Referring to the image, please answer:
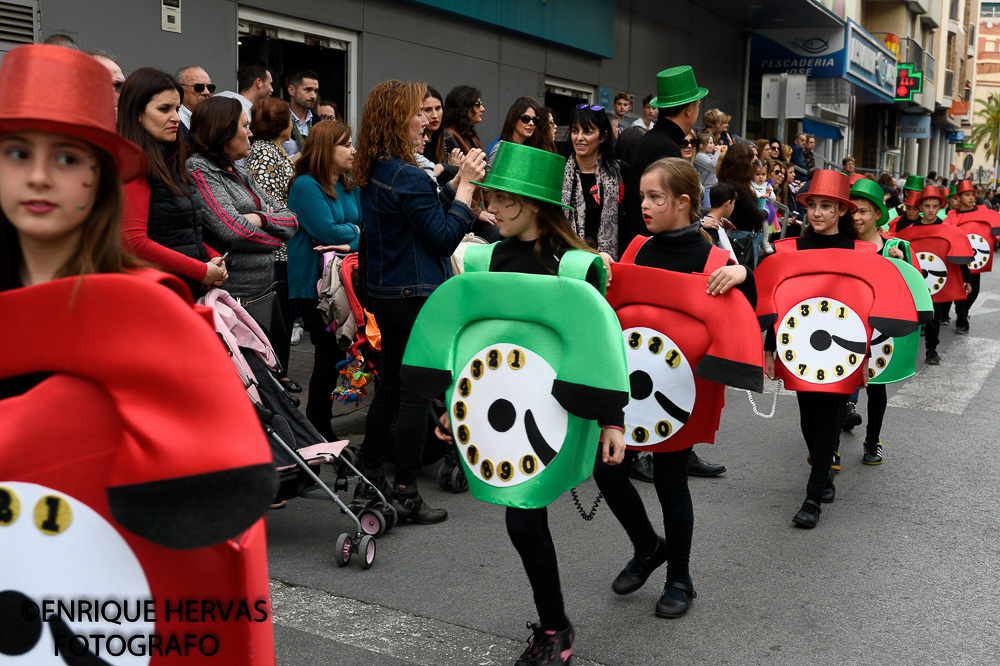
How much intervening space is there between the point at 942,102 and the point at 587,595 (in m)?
55.5

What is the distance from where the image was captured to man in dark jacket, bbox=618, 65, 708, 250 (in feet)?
18.6

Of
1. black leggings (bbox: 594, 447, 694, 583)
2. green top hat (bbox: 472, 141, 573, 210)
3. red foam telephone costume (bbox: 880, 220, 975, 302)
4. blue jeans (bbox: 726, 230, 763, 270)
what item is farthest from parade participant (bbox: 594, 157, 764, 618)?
red foam telephone costume (bbox: 880, 220, 975, 302)

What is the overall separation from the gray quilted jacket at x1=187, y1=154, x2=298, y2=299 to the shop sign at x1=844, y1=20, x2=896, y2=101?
81.1 ft

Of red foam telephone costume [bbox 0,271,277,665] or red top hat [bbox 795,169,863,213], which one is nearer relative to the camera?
red foam telephone costume [bbox 0,271,277,665]

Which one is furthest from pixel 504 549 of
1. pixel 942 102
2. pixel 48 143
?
pixel 942 102

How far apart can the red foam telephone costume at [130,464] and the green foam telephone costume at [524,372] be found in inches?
52.5

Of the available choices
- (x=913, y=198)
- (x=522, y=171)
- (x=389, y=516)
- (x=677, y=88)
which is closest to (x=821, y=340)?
(x=677, y=88)

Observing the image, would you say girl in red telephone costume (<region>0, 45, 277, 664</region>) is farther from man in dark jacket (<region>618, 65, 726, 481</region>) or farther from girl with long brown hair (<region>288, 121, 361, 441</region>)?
man in dark jacket (<region>618, 65, 726, 481</region>)

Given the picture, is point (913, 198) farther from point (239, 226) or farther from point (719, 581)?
point (239, 226)

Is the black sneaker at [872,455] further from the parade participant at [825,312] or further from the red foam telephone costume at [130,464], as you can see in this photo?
the red foam telephone costume at [130,464]

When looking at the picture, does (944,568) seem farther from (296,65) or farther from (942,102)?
(942,102)

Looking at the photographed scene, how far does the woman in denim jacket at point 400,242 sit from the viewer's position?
4699 millimetres

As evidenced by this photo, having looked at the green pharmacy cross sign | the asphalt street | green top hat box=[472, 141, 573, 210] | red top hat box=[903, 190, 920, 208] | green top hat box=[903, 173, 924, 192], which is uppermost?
the green pharmacy cross sign

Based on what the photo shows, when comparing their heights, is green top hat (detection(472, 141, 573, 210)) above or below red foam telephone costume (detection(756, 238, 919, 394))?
above
